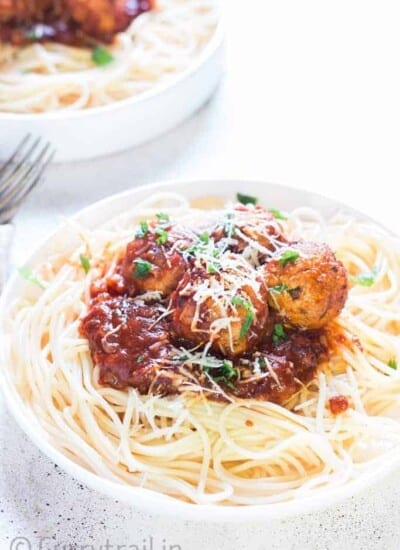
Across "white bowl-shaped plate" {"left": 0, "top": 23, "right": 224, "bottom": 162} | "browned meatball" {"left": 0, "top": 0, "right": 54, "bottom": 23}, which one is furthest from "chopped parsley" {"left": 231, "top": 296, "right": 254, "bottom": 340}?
"browned meatball" {"left": 0, "top": 0, "right": 54, "bottom": 23}

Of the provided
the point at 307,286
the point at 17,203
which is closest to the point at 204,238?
the point at 307,286

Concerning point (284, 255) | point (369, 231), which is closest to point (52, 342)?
point (284, 255)

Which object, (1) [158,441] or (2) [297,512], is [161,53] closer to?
(1) [158,441]

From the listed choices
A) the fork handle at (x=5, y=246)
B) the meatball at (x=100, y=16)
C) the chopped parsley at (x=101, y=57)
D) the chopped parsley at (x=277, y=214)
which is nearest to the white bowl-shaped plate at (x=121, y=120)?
the chopped parsley at (x=101, y=57)

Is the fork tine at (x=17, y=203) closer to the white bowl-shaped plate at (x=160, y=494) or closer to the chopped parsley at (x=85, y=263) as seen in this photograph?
the white bowl-shaped plate at (x=160, y=494)

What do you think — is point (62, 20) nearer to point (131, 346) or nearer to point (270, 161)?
point (270, 161)

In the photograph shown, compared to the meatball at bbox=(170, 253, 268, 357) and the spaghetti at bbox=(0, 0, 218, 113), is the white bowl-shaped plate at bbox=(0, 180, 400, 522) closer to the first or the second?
the meatball at bbox=(170, 253, 268, 357)
